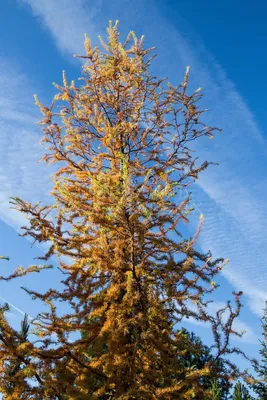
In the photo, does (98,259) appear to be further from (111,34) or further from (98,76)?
(111,34)

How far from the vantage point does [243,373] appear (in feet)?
21.2

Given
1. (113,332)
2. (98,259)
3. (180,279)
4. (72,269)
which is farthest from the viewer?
(72,269)

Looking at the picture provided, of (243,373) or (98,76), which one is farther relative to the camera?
(98,76)

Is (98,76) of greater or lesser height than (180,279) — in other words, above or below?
above

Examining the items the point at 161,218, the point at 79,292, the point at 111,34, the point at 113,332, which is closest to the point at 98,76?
the point at 111,34

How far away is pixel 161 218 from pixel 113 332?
6.30 feet

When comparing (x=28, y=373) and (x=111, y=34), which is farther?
(x=111, y=34)

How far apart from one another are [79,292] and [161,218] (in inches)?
79.8

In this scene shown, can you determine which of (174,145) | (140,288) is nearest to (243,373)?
(140,288)

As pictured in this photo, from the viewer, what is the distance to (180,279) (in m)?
6.68

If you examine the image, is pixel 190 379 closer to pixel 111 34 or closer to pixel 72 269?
pixel 72 269

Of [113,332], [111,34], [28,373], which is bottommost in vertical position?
[28,373]

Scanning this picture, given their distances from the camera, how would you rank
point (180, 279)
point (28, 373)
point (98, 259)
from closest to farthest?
point (28, 373), point (98, 259), point (180, 279)

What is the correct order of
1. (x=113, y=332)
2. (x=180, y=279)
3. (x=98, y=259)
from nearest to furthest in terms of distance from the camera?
(x=113, y=332)
(x=98, y=259)
(x=180, y=279)
